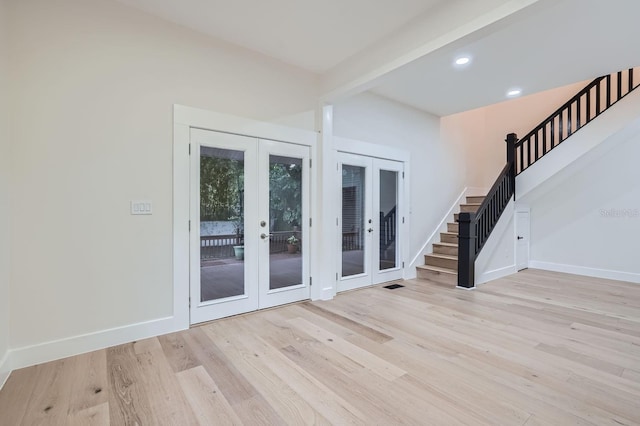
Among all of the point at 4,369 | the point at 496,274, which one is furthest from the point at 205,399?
the point at 496,274

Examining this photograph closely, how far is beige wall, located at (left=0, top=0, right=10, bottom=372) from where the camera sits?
7.12ft

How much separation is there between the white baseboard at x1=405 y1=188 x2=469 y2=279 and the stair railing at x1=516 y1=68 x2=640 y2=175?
116cm

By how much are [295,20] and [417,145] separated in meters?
3.27

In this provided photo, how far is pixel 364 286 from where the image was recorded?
4.71 m

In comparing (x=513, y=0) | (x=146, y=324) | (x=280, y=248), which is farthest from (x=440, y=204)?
(x=146, y=324)

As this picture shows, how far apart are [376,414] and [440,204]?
4757 mm

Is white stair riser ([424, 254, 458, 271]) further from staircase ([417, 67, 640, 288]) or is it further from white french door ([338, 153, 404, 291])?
white french door ([338, 153, 404, 291])

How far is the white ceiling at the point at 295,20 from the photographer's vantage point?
8.78ft

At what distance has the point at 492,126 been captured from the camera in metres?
6.86

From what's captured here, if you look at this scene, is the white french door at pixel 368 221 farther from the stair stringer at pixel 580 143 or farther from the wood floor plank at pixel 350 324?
the stair stringer at pixel 580 143

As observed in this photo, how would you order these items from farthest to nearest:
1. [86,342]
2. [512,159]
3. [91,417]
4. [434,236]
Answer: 1. [434,236]
2. [512,159]
3. [86,342]
4. [91,417]

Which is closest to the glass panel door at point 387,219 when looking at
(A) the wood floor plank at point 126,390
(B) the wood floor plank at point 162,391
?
(B) the wood floor plank at point 162,391

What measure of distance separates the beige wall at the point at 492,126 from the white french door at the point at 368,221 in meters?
1.99

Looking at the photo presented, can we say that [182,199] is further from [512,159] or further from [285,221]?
[512,159]
